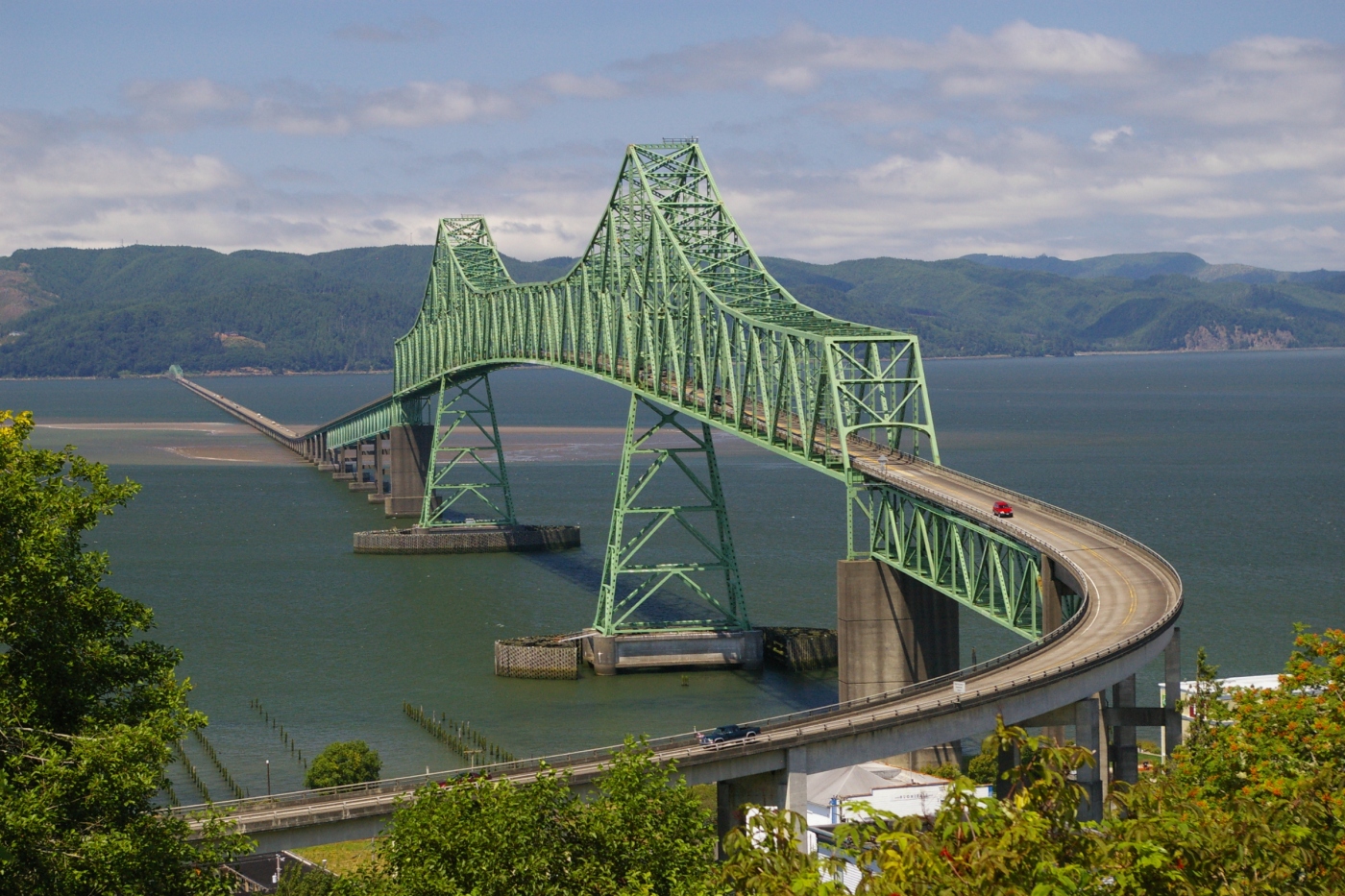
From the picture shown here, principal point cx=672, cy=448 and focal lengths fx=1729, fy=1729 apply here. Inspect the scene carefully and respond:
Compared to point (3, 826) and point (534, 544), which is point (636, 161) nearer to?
point (534, 544)

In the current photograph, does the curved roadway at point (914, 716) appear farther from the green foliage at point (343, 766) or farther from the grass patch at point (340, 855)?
the green foliage at point (343, 766)

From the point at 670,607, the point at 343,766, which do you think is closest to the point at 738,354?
the point at 670,607

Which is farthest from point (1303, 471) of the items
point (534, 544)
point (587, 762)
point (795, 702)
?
point (587, 762)

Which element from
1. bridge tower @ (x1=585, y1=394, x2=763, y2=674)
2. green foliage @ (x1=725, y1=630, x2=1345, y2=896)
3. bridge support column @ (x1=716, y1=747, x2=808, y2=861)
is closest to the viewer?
green foliage @ (x1=725, y1=630, x2=1345, y2=896)

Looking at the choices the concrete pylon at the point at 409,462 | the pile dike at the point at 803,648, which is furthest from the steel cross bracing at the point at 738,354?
the concrete pylon at the point at 409,462

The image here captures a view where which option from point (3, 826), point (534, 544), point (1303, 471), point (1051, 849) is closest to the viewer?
point (1051, 849)

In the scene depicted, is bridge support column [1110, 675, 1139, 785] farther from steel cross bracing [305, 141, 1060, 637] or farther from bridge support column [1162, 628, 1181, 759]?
steel cross bracing [305, 141, 1060, 637]

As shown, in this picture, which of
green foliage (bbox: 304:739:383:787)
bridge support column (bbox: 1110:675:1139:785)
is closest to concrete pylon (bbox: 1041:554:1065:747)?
bridge support column (bbox: 1110:675:1139:785)
